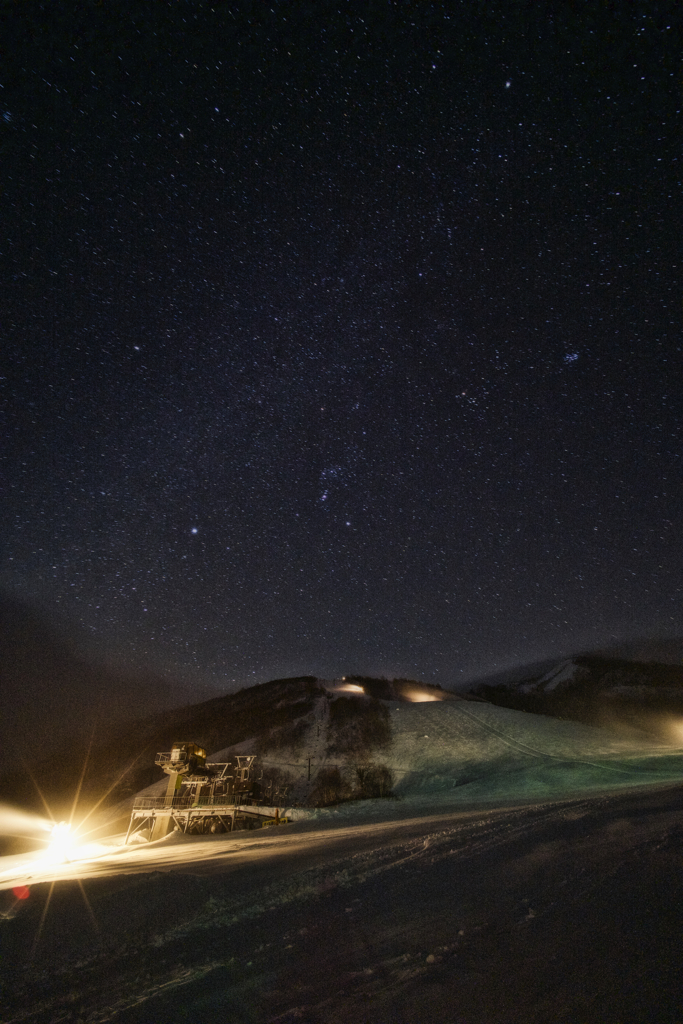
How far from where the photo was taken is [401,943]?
3879 millimetres

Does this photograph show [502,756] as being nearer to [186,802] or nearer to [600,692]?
[186,802]

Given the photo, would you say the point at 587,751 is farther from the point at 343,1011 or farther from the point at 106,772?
the point at 106,772

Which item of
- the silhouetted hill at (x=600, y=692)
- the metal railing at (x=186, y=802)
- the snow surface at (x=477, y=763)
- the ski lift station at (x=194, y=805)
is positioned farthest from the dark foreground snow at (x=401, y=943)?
the silhouetted hill at (x=600, y=692)

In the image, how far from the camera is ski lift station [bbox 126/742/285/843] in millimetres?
41000

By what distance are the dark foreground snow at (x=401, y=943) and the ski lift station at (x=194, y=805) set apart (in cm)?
3790

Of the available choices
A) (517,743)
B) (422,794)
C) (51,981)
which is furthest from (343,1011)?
(517,743)

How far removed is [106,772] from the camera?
96812 millimetres

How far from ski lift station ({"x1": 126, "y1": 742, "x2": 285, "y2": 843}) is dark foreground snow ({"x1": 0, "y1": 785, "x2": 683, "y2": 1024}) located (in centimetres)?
3790

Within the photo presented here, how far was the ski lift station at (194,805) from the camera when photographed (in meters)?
41.0

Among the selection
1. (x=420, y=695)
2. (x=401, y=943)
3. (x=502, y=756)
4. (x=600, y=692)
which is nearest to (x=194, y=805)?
Result: (x=502, y=756)

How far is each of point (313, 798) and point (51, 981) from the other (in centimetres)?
5639

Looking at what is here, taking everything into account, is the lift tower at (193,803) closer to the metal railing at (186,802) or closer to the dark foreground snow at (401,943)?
the metal railing at (186,802)

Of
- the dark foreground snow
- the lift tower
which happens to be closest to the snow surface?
the lift tower

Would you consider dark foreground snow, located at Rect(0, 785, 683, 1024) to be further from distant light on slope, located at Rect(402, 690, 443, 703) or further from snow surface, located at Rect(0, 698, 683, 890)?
distant light on slope, located at Rect(402, 690, 443, 703)
